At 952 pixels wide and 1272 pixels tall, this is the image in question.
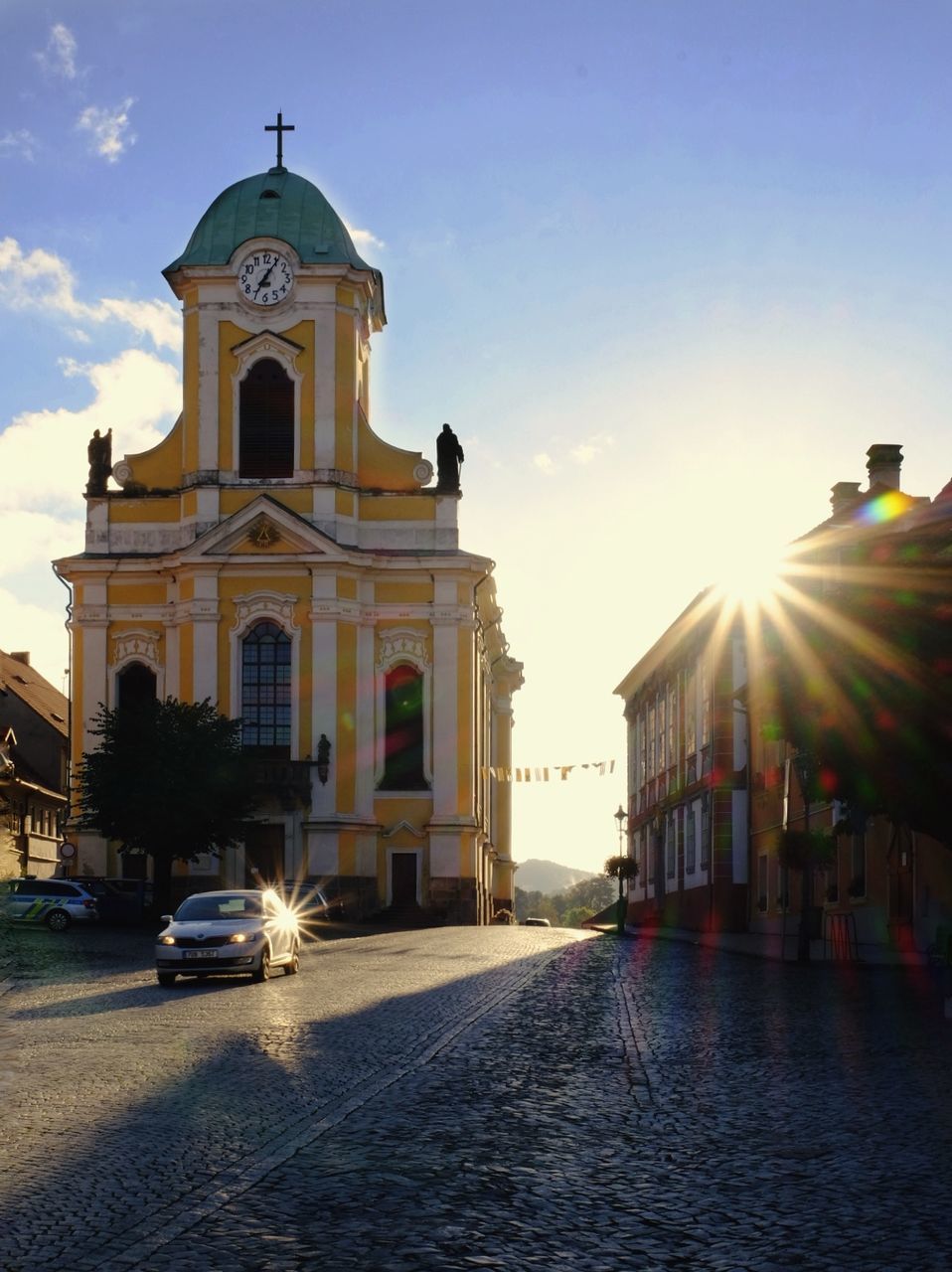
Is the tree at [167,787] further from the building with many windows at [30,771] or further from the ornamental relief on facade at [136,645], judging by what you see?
the building with many windows at [30,771]

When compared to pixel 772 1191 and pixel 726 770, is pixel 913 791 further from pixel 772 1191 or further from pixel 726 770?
pixel 726 770

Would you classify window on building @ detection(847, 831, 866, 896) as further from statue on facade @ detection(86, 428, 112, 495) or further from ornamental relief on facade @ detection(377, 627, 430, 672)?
statue on facade @ detection(86, 428, 112, 495)

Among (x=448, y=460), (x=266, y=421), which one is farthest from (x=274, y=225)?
(x=448, y=460)

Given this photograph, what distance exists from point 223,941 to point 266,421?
35.5 metres

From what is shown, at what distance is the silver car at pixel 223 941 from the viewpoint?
26.6m

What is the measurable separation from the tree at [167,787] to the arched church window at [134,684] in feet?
32.6


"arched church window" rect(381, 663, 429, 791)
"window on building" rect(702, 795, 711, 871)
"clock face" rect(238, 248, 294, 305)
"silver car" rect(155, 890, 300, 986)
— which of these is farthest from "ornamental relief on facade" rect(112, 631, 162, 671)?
"silver car" rect(155, 890, 300, 986)

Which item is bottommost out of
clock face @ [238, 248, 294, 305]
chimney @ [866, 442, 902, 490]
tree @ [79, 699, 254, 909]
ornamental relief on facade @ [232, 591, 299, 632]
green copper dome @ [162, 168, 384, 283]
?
tree @ [79, 699, 254, 909]

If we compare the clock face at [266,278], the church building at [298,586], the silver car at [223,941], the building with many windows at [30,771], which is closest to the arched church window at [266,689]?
the church building at [298,586]

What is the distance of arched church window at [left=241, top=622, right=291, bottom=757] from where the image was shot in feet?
195

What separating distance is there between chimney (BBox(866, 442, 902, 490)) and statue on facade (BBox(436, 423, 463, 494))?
55.6 ft

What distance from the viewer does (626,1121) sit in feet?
40.1

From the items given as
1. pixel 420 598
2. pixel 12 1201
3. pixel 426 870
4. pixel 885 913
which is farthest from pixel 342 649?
pixel 12 1201

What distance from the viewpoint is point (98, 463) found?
61719 mm
